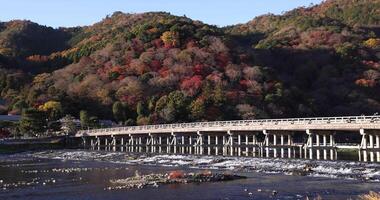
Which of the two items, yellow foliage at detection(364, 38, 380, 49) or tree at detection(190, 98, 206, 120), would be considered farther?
yellow foliage at detection(364, 38, 380, 49)

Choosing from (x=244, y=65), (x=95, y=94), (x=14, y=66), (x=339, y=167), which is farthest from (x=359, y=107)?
(x=14, y=66)

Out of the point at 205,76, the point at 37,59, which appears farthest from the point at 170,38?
the point at 37,59

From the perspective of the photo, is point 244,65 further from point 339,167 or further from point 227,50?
point 339,167

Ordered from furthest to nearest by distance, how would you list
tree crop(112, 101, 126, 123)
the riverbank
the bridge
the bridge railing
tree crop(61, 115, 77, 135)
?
tree crop(112, 101, 126, 123)
tree crop(61, 115, 77, 135)
the riverbank
the bridge
the bridge railing

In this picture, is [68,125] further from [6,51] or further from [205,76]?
[6,51]

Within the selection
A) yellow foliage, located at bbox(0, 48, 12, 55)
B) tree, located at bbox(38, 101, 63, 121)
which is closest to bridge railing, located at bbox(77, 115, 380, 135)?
tree, located at bbox(38, 101, 63, 121)

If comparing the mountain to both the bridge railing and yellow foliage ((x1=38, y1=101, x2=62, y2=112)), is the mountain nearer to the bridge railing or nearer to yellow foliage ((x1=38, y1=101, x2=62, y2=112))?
yellow foliage ((x1=38, y1=101, x2=62, y2=112))

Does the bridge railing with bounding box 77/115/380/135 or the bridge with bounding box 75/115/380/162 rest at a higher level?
the bridge railing with bounding box 77/115/380/135
